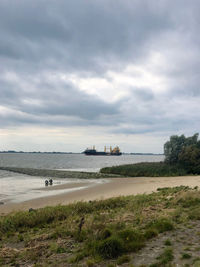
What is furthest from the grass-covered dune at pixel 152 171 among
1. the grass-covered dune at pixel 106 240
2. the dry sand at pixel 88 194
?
the grass-covered dune at pixel 106 240

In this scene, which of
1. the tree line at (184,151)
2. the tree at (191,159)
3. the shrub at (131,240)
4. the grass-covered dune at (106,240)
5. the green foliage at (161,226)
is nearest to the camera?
the grass-covered dune at (106,240)

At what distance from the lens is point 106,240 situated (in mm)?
7480

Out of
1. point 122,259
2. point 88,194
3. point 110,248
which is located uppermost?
point 110,248

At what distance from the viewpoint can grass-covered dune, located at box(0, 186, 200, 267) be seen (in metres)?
6.83

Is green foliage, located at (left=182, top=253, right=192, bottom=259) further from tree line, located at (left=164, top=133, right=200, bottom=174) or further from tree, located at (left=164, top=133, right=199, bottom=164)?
tree, located at (left=164, top=133, right=199, bottom=164)

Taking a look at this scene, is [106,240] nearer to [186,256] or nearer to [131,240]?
[131,240]

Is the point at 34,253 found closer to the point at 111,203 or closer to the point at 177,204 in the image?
the point at 111,203

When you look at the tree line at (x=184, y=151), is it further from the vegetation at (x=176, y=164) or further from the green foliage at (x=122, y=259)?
the green foliage at (x=122, y=259)

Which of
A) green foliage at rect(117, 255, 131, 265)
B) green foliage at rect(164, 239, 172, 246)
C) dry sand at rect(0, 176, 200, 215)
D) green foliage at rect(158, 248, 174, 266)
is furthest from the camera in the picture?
dry sand at rect(0, 176, 200, 215)

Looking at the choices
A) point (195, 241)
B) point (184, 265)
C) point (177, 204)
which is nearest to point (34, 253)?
point (184, 265)

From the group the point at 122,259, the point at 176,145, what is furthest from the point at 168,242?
the point at 176,145

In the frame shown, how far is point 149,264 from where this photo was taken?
6.31 metres

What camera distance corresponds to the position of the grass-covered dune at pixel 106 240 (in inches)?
269

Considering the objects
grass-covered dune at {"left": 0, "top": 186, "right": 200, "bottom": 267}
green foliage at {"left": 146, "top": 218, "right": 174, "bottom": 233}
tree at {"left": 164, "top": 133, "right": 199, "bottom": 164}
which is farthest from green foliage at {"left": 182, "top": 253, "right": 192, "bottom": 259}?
tree at {"left": 164, "top": 133, "right": 199, "bottom": 164}
